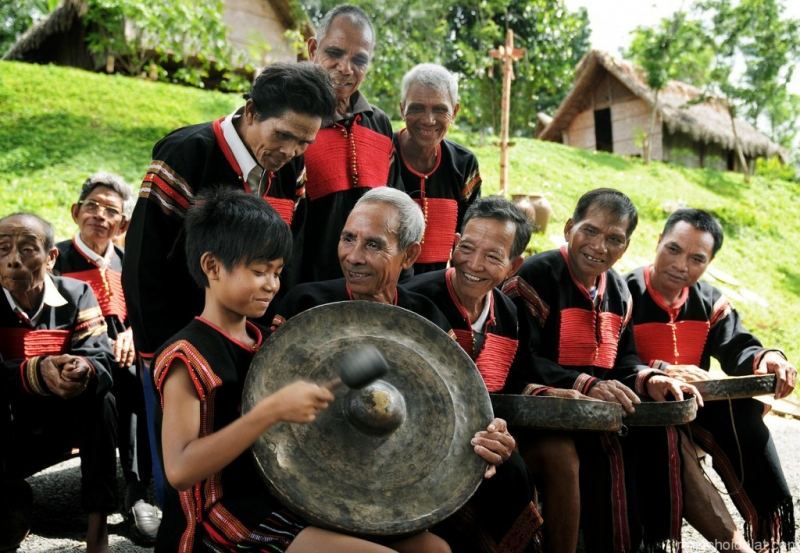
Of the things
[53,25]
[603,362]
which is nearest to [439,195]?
[603,362]

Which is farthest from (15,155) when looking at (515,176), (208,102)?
(515,176)

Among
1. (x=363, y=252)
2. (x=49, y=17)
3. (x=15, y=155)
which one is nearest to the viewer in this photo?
(x=363, y=252)

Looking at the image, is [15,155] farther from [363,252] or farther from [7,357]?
[363,252]

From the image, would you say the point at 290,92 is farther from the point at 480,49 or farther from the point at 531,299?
the point at 480,49

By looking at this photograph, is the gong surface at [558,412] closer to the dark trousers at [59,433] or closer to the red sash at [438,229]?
the red sash at [438,229]

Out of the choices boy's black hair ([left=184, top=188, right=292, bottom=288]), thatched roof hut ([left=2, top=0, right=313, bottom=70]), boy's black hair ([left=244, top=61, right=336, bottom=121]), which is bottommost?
boy's black hair ([left=184, top=188, right=292, bottom=288])

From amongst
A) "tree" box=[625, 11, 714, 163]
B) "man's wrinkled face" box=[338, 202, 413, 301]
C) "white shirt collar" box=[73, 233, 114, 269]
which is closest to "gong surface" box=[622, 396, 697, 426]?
"man's wrinkled face" box=[338, 202, 413, 301]

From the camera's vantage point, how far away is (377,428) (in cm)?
263

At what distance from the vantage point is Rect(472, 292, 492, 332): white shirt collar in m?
3.63

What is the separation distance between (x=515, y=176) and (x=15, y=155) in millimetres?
9567

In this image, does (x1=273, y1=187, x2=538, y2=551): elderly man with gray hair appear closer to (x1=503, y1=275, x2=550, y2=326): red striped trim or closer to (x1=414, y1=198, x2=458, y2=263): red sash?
(x1=503, y1=275, x2=550, y2=326): red striped trim

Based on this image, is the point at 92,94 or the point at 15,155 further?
the point at 92,94

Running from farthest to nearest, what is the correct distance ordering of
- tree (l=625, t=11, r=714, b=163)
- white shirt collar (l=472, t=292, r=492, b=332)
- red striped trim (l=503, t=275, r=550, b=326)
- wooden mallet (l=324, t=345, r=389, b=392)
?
1. tree (l=625, t=11, r=714, b=163)
2. red striped trim (l=503, t=275, r=550, b=326)
3. white shirt collar (l=472, t=292, r=492, b=332)
4. wooden mallet (l=324, t=345, r=389, b=392)

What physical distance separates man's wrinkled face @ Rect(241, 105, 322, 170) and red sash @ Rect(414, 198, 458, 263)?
1.35m
